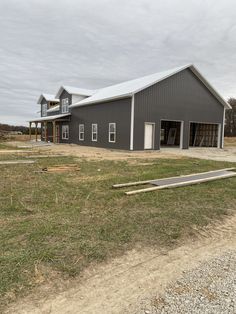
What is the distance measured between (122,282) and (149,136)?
56.8 feet

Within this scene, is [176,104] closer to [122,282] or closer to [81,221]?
[81,221]

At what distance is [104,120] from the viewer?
72.0ft

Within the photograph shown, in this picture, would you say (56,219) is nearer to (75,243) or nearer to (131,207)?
(75,243)

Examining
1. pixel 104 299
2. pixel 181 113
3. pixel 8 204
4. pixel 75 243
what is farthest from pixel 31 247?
pixel 181 113

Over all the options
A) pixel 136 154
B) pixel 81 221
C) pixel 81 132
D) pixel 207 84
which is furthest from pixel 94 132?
pixel 81 221

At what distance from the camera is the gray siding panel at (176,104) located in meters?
19.0

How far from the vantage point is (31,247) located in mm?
3477

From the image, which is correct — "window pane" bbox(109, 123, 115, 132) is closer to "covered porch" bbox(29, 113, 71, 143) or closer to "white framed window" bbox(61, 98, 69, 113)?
"covered porch" bbox(29, 113, 71, 143)

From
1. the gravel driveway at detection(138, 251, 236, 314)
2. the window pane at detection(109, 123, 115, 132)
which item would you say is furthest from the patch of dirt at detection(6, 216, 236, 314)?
the window pane at detection(109, 123, 115, 132)

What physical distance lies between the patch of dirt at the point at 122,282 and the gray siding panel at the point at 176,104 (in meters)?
15.6

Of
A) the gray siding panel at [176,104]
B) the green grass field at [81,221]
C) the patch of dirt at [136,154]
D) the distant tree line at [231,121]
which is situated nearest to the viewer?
the green grass field at [81,221]

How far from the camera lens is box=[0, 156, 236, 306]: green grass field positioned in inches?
122

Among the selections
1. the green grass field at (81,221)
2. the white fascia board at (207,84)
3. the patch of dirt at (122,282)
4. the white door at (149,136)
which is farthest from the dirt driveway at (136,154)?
the patch of dirt at (122,282)

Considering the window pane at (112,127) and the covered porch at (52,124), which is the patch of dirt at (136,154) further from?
the covered porch at (52,124)
